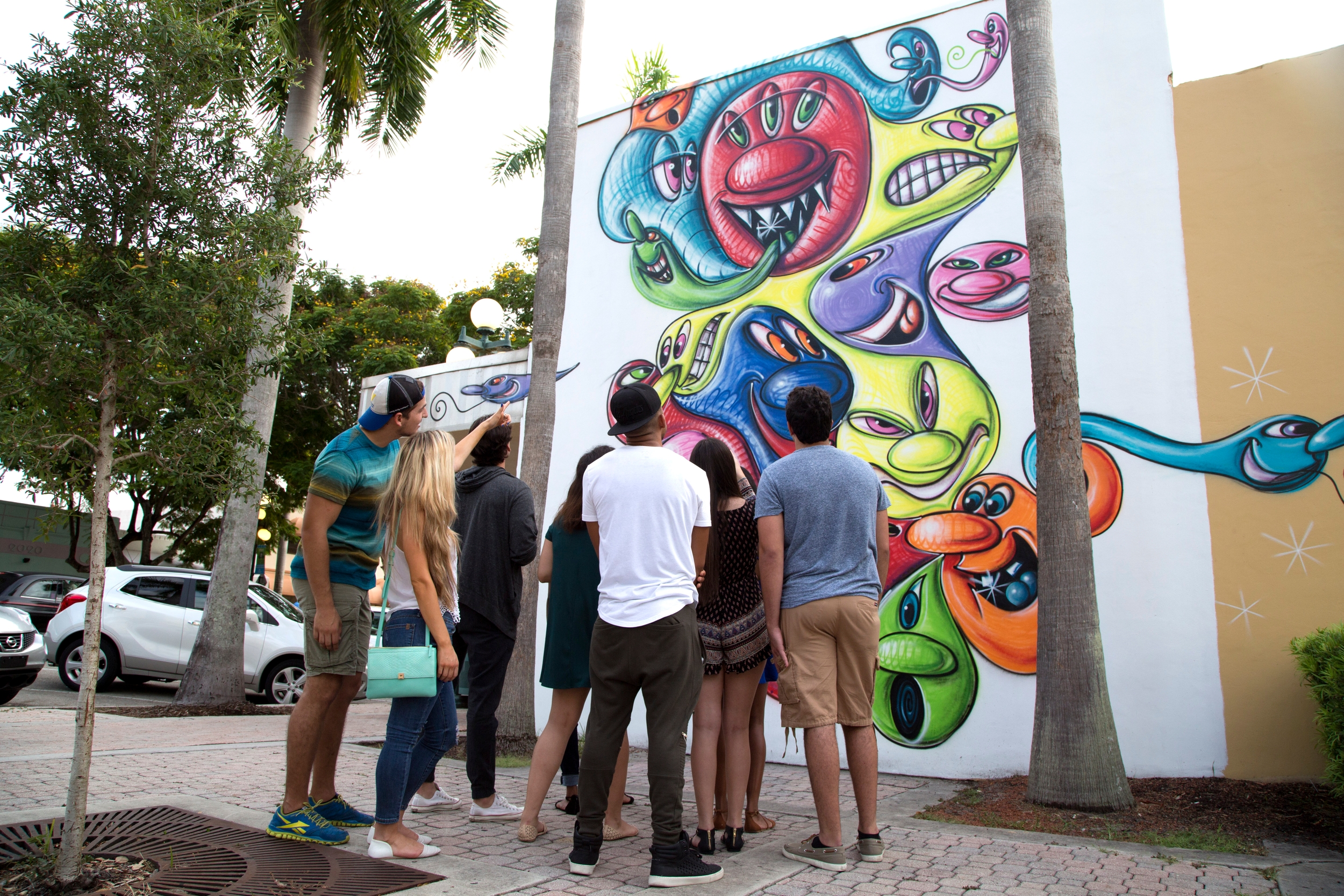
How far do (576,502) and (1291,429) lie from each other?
4.05m

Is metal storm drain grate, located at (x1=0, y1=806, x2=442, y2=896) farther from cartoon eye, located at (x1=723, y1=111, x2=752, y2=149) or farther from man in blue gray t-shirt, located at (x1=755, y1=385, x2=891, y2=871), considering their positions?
cartoon eye, located at (x1=723, y1=111, x2=752, y2=149)

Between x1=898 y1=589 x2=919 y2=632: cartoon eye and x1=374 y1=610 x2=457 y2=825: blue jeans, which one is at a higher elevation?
x1=898 y1=589 x2=919 y2=632: cartoon eye

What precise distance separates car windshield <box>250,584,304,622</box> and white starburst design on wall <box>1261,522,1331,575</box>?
9569mm

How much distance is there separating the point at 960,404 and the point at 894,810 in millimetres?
2658

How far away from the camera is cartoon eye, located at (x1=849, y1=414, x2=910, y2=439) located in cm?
599

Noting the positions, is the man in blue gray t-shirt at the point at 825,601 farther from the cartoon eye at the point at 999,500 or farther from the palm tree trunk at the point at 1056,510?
the cartoon eye at the point at 999,500

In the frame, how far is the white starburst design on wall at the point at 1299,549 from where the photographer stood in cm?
473

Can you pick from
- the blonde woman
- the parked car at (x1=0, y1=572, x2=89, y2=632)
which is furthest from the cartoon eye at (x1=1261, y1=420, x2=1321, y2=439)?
the parked car at (x1=0, y1=572, x2=89, y2=632)

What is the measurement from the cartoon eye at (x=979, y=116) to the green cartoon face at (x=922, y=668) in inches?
119

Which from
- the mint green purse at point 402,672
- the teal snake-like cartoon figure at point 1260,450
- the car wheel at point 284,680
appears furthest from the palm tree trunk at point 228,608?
the teal snake-like cartoon figure at point 1260,450

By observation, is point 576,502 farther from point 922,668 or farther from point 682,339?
point 682,339

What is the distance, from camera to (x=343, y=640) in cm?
355

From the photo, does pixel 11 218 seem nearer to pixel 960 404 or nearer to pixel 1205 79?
pixel 960 404

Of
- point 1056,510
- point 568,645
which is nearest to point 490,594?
point 568,645
